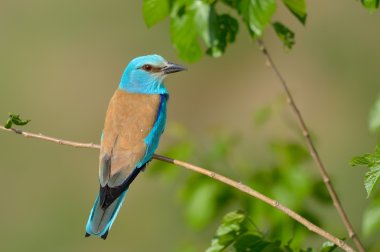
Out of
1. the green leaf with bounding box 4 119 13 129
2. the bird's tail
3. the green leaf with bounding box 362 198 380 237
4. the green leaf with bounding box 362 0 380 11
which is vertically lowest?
the bird's tail

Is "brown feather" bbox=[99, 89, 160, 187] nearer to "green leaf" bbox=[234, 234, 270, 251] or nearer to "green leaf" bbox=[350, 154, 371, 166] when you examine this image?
"green leaf" bbox=[234, 234, 270, 251]

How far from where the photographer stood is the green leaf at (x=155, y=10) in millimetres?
3793

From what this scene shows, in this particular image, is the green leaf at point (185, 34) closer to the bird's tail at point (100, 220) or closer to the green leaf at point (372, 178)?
the bird's tail at point (100, 220)

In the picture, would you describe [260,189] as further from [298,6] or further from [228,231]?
[298,6]

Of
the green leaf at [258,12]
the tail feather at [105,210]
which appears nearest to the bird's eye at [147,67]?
the tail feather at [105,210]

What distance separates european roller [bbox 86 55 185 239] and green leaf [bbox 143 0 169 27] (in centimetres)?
91

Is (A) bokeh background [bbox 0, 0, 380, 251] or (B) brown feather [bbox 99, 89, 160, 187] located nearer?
(B) brown feather [bbox 99, 89, 160, 187]

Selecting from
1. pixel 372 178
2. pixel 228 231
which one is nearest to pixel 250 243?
pixel 228 231

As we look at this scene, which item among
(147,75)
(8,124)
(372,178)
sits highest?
(147,75)

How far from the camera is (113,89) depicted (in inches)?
441

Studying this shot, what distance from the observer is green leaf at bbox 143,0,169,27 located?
12.4 ft

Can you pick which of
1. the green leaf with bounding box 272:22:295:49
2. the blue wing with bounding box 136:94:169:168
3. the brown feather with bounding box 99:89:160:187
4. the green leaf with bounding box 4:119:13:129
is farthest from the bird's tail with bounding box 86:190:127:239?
the green leaf with bounding box 272:22:295:49

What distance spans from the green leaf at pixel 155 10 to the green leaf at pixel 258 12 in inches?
14.3

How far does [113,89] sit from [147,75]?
19.7 ft
